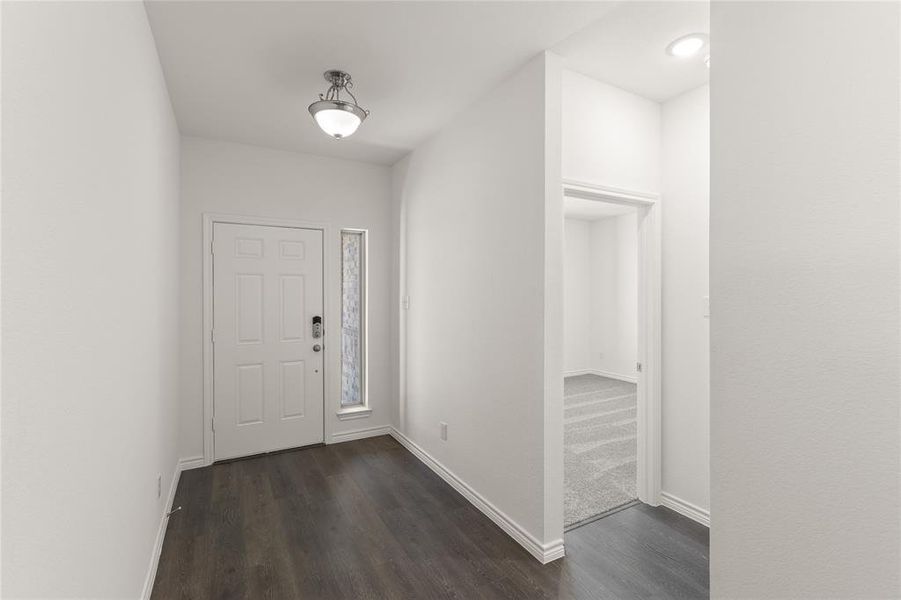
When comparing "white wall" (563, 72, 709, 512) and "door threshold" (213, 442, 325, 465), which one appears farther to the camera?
"door threshold" (213, 442, 325, 465)

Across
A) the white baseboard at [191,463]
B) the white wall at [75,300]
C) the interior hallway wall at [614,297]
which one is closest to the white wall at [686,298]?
the white wall at [75,300]

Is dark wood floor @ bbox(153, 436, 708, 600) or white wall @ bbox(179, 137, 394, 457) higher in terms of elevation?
white wall @ bbox(179, 137, 394, 457)

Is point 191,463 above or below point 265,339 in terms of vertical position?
below

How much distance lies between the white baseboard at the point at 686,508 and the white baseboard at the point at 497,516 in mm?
960

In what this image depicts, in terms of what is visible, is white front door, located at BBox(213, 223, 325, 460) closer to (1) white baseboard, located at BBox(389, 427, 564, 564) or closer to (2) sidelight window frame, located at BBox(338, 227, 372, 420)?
(2) sidelight window frame, located at BBox(338, 227, 372, 420)

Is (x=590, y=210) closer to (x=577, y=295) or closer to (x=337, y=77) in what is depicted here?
(x=577, y=295)

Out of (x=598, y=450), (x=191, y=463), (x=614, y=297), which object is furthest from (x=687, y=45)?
(x=614, y=297)

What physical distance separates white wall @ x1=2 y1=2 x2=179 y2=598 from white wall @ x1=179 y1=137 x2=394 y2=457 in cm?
163

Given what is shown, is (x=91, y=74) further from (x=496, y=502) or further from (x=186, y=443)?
(x=186, y=443)

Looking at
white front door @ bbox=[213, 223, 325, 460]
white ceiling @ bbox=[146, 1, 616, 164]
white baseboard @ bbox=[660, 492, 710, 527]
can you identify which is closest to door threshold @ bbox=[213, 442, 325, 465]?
white front door @ bbox=[213, 223, 325, 460]

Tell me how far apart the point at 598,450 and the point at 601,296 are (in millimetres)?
4014

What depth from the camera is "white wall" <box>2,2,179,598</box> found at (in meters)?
0.76

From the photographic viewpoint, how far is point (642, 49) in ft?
7.45

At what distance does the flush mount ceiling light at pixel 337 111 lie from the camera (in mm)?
2486
